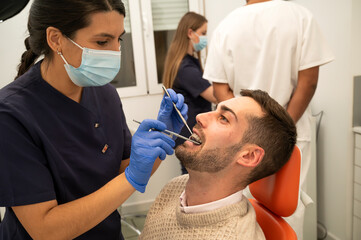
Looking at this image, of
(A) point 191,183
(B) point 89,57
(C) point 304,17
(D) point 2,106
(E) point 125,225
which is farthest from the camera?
(E) point 125,225

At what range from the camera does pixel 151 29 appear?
285cm

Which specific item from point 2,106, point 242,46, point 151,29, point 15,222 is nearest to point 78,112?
point 2,106

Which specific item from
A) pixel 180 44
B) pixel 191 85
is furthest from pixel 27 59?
pixel 180 44

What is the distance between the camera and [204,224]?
1.09 metres

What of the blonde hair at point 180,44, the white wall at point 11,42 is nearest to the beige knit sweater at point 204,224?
the blonde hair at point 180,44

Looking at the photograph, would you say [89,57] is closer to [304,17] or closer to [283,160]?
[283,160]

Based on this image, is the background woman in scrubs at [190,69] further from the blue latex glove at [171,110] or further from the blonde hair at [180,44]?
the blue latex glove at [171,110]

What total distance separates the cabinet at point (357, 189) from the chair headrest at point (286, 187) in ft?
3.04

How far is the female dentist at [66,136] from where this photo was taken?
3.05 feet

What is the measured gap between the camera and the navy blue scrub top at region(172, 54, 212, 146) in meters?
2.31

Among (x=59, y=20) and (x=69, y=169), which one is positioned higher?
(x=59, y=20)

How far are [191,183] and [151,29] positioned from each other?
193 cm

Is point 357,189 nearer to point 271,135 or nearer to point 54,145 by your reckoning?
point 271,135

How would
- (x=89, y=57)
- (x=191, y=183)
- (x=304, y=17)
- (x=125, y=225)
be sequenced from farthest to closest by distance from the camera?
(x=125, y=225) → (x=304, y=17) → (x=191, y=183) → (x=89, y=57)
